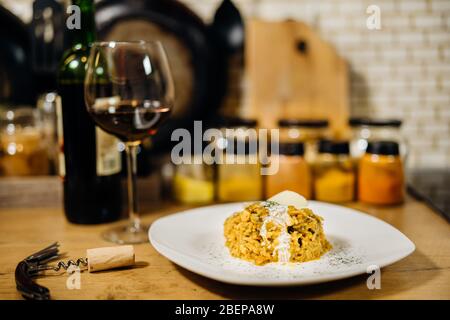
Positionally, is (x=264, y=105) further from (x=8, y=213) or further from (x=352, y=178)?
→ (x=8, y=213)

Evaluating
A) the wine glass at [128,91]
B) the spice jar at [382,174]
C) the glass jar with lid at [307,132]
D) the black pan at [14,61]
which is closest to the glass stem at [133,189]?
the wine glass at [128,91]

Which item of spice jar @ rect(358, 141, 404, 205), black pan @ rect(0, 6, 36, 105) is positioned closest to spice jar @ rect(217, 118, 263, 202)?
spice jar @ rect(358, 141, 404, 205)

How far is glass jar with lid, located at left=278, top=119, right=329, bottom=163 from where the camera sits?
1.20 metres

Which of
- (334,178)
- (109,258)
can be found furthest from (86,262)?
(334,178)

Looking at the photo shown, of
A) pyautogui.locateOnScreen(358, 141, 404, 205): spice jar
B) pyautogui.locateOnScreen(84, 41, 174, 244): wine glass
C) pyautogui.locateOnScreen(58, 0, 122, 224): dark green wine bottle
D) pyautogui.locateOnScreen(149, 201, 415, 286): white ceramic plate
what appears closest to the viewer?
pyautogui.locateOnScreen(149, 201, 415, 286): white ceramic plate

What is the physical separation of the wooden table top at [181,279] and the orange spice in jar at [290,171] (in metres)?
0.24

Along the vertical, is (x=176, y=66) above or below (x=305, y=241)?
above

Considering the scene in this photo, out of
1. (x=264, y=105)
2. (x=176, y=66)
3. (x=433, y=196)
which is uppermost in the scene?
(x=176, y=66)

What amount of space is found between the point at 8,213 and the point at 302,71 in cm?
84

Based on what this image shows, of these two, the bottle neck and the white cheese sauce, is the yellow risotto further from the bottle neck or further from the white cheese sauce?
the bottle neck

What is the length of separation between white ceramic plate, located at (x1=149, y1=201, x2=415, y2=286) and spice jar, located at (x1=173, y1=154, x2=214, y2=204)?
0.21 m

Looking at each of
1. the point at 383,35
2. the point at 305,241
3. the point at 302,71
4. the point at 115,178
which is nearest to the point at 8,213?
the point at 115,178

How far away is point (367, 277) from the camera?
71 cm
